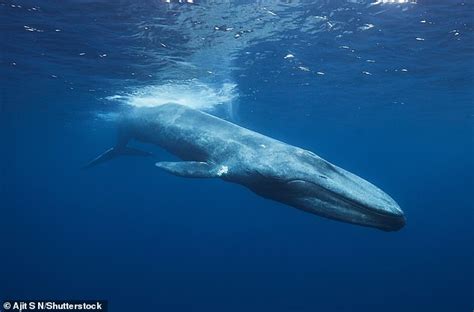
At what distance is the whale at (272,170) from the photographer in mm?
5406

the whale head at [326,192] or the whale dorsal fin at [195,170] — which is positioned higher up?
the whale dorsal fin at [195,170]

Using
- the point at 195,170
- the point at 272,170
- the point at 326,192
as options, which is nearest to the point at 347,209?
the point at 326,192

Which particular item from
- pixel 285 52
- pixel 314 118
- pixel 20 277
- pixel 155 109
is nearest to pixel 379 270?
pixel 314 118

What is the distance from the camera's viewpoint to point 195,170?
7.59 meters

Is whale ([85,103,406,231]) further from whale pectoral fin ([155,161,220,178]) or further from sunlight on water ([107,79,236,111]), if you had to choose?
sunlight on water ([107,79,236,111])

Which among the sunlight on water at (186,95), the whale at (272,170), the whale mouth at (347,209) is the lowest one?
the whale mouth at (347,209)

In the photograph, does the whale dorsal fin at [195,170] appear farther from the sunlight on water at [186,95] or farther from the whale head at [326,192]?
the sunlight on water at [186,95]

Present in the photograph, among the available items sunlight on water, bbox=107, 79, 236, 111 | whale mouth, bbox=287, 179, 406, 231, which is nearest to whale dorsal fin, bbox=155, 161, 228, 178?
whale mouth, bbox=287, 179, 406, 231

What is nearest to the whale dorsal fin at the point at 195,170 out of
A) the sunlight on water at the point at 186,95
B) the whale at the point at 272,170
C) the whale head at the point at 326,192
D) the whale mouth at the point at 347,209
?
the whale at the point at 272,170

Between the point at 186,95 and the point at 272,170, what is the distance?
16.7 metres

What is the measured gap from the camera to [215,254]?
45.9 m

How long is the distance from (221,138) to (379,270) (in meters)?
32.4

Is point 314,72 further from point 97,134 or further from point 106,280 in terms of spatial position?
point 97,134

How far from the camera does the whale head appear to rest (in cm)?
521
